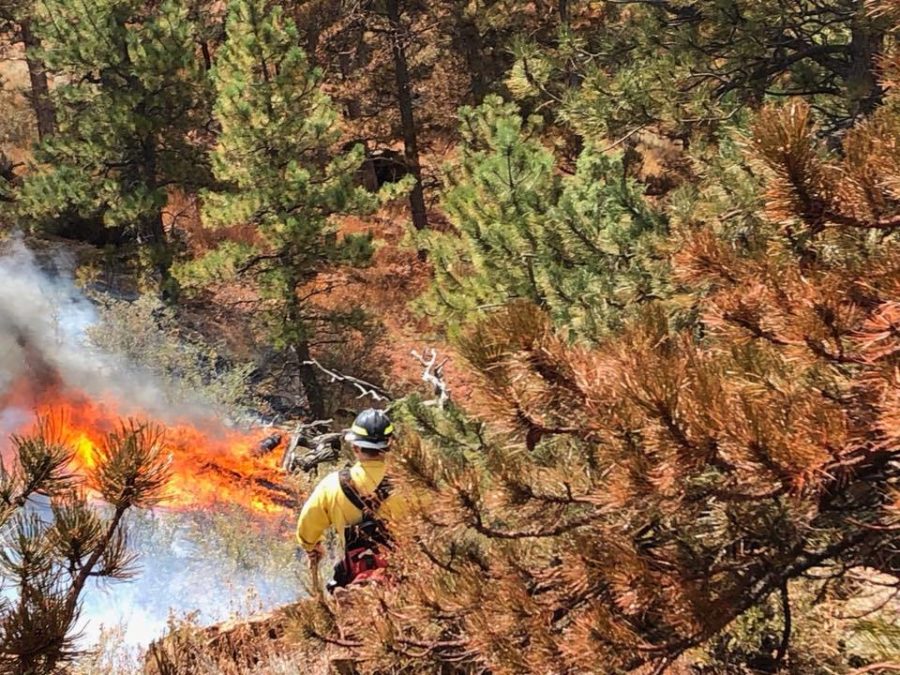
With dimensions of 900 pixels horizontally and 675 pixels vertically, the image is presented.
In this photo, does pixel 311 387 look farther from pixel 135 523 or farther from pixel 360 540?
pixel 360 540

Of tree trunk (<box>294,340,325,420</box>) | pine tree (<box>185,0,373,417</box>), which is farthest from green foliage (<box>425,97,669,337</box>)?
tree trunk (<box>294,340,325,420</box>)

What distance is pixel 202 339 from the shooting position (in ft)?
47.2

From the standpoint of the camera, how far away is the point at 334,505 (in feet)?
13.9

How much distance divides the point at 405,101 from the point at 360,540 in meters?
14.8

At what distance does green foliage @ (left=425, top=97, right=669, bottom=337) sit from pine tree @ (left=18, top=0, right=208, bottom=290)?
7.20 m

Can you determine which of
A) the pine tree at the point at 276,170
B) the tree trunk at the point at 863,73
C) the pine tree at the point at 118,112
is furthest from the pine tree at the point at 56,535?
the pine tree at the point at 118,112

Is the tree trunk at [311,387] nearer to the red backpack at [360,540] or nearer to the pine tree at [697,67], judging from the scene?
the pine tree at [697,67]

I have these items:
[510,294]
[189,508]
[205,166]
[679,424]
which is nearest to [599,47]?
[510,294]

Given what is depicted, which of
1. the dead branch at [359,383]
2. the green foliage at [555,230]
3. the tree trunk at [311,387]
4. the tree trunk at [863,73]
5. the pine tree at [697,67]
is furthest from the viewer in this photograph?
the tree trunk at [311,387]

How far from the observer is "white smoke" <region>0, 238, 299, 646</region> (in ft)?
23.2

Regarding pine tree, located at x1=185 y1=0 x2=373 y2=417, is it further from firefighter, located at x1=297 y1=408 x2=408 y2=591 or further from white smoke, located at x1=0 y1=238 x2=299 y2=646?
firefighter, located at x1=297 y1=408 x2=408 y2=591

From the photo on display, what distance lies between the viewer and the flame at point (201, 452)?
10445 mm

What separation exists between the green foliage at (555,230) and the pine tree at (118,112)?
23.6 feet

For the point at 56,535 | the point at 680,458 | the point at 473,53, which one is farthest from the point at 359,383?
the point at 680,458
